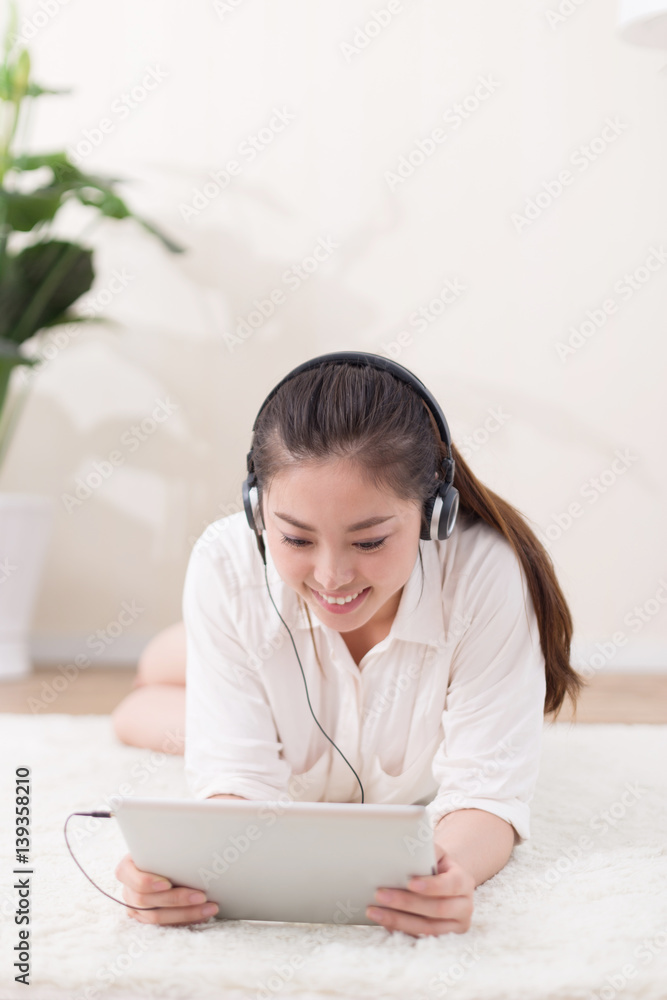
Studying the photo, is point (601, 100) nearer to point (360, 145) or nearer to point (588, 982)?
point (360, 145)

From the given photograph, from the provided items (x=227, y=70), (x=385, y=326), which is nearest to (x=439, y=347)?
(x=385, y=326)

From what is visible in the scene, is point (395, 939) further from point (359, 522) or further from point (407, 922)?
point (359, 522)

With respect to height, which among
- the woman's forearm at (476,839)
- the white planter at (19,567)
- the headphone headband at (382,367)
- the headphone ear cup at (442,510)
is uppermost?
the headphone headband at (382,367)

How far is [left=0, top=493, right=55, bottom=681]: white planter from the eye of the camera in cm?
250

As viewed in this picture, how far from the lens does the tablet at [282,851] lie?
0.81 metres

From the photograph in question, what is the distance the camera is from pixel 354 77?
2654 millimetres

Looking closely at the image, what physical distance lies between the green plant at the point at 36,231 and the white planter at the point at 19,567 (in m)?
0.24

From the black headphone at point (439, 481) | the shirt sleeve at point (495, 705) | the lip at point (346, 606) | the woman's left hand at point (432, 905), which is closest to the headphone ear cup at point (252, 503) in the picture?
the black headphone at point (439, 481)

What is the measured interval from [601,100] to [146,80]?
1.25m

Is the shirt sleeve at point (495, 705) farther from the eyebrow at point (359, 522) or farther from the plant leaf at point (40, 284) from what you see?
the plant leaf at point (40, 284)

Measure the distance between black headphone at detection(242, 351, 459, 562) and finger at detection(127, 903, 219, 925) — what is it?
38cm

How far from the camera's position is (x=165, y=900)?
0.92m

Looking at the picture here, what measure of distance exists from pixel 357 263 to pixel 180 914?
6.71 ft

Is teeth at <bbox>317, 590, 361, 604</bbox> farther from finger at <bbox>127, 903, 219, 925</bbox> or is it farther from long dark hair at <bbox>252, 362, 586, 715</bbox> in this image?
finger at <bbox>127, 903, 219, 925</bbox>
